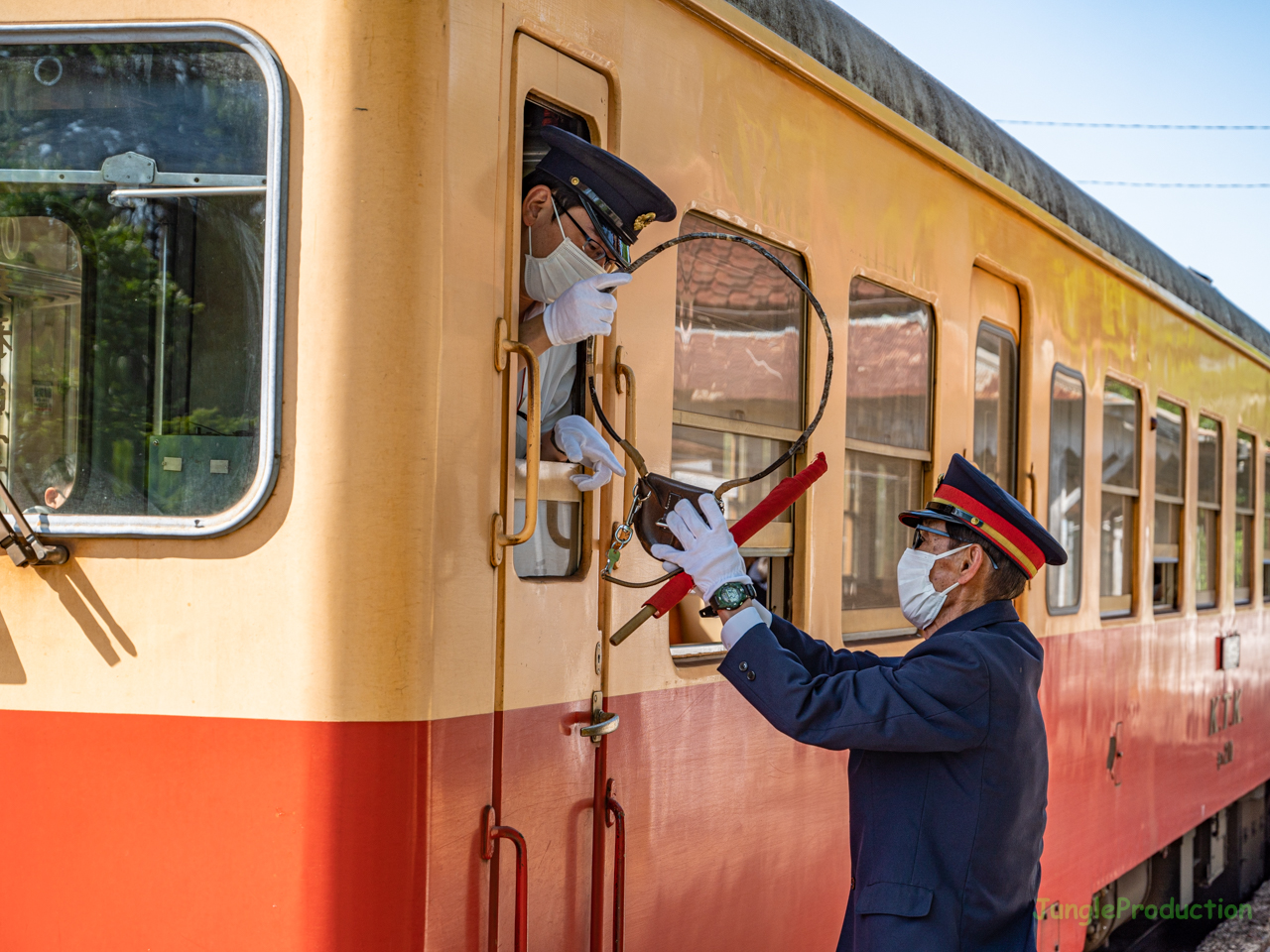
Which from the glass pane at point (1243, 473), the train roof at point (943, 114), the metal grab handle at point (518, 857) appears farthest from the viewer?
the glass pane at point (1243, 473)

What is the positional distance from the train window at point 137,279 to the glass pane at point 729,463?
1017 millimetres

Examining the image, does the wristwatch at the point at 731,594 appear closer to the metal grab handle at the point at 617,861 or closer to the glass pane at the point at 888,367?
the metal grab handle at the point at 617,861

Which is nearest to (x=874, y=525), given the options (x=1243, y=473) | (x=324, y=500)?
(x=324, y=500)

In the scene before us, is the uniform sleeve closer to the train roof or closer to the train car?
the train car

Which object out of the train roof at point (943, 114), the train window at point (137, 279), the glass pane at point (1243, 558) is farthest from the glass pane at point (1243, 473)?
the train window at point (137, 279)

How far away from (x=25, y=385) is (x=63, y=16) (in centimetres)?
59

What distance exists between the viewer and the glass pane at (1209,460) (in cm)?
687

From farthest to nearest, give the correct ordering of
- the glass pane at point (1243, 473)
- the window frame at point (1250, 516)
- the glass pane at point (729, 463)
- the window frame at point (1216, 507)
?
the window frame at point (1250, 516) < the glass pane at point (1243, 473) < the window frame at point (1216, 507) < the glass pane at point (729, 463)

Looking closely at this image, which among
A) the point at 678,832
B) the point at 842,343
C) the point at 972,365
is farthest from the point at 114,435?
Answer: the point at 972,365

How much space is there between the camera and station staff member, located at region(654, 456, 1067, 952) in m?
2.30

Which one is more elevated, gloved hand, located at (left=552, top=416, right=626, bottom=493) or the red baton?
gloved hand, located at (left=552, top=416, right=626, bottom=493)

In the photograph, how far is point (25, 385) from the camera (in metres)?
2.06

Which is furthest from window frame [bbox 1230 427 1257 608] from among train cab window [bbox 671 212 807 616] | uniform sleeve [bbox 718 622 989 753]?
uniform sleeve [bbox 718 622 989 753]

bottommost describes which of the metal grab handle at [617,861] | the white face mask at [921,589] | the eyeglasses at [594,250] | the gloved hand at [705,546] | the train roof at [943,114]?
the metal grab handle at [617,861]
